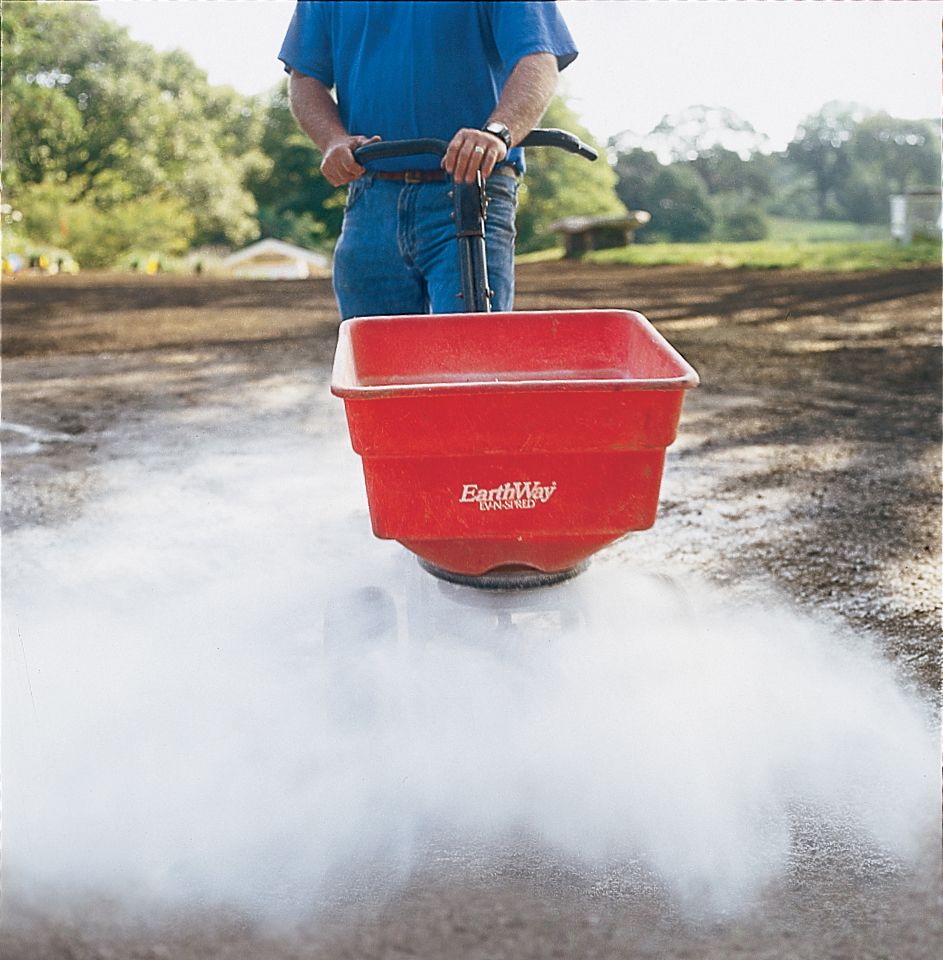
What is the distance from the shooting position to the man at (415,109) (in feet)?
8.68

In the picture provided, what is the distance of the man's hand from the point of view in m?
2.38

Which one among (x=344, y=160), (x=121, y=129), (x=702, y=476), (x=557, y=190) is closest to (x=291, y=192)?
(x=121, y=129)

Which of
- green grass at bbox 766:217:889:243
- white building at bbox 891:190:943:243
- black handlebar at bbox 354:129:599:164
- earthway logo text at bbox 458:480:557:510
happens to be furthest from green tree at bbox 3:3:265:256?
earthway logo text at bbox 458:480:557:510

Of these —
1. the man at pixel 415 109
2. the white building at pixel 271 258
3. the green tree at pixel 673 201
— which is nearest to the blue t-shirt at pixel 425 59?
the man at pixel 415 109

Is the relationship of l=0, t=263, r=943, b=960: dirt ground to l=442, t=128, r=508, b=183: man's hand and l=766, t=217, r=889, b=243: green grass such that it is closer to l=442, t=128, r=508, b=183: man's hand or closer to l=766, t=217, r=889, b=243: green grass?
l=442, t=128, r=508, b=183: man's hand

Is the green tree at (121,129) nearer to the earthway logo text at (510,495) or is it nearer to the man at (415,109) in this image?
the man at (415,109)

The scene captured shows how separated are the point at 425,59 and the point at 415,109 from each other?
12 cm

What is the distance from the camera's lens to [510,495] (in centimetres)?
208

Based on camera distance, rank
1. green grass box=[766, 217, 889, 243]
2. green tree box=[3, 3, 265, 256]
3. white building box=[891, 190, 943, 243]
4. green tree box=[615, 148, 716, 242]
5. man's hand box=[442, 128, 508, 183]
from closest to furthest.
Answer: man's hand box=[442, 128, 508, 183] → white building box=[891, 190, 943, 243] → green grass box=[766, 217, 889, 243] → green tree box=[3, 3, 265, 256] → green tree box=[615, 148, 716, 242]

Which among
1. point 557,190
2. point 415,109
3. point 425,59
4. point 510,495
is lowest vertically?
point 510,495

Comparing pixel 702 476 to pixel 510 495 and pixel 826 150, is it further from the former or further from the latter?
pixel 826 150

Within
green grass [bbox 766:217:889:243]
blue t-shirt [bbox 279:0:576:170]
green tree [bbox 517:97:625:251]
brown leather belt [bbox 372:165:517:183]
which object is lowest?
green grass [bbox 766:217:889:243]

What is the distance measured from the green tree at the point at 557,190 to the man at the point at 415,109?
38024 mm

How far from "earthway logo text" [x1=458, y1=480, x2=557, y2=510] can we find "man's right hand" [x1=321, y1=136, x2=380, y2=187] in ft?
3.25
